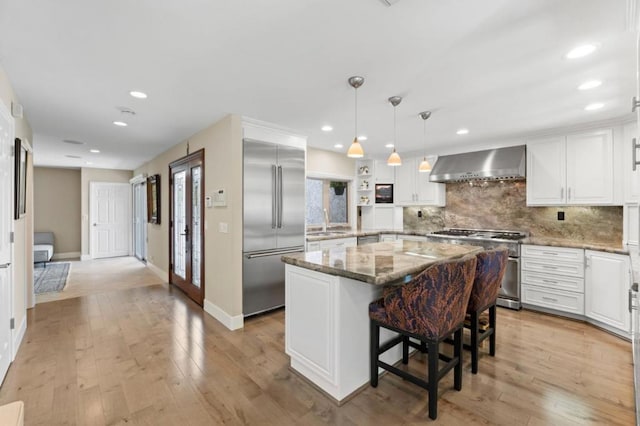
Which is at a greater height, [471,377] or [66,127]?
[66,127]

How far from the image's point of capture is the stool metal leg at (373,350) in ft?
7.16

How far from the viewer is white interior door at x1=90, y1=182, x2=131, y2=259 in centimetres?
776

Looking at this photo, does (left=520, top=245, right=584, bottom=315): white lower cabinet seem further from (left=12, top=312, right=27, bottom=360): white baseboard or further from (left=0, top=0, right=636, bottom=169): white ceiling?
(left=12, top=312, right=27, bottom=360): white baseboard

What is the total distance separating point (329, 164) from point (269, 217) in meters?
2.03

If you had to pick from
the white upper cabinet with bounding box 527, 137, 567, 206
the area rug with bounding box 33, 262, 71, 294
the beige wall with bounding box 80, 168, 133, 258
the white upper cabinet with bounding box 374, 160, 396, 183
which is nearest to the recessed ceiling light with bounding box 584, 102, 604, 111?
the white upper cabinet with bounding box 527, 137, 567, 206

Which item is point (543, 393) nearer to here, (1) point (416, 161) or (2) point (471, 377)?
(2) point (471, 377)

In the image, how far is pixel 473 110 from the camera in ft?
10.5

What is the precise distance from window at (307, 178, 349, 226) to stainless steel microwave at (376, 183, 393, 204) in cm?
60

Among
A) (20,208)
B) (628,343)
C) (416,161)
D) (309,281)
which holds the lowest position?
(628,343)

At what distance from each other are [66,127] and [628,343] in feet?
22.8

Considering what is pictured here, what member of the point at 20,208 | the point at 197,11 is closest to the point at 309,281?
the point at 197,11

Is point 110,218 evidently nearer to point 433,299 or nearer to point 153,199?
point 153,199

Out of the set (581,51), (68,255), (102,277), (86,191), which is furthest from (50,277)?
(581,51)

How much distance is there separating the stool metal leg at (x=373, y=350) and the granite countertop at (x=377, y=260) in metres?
0.35
